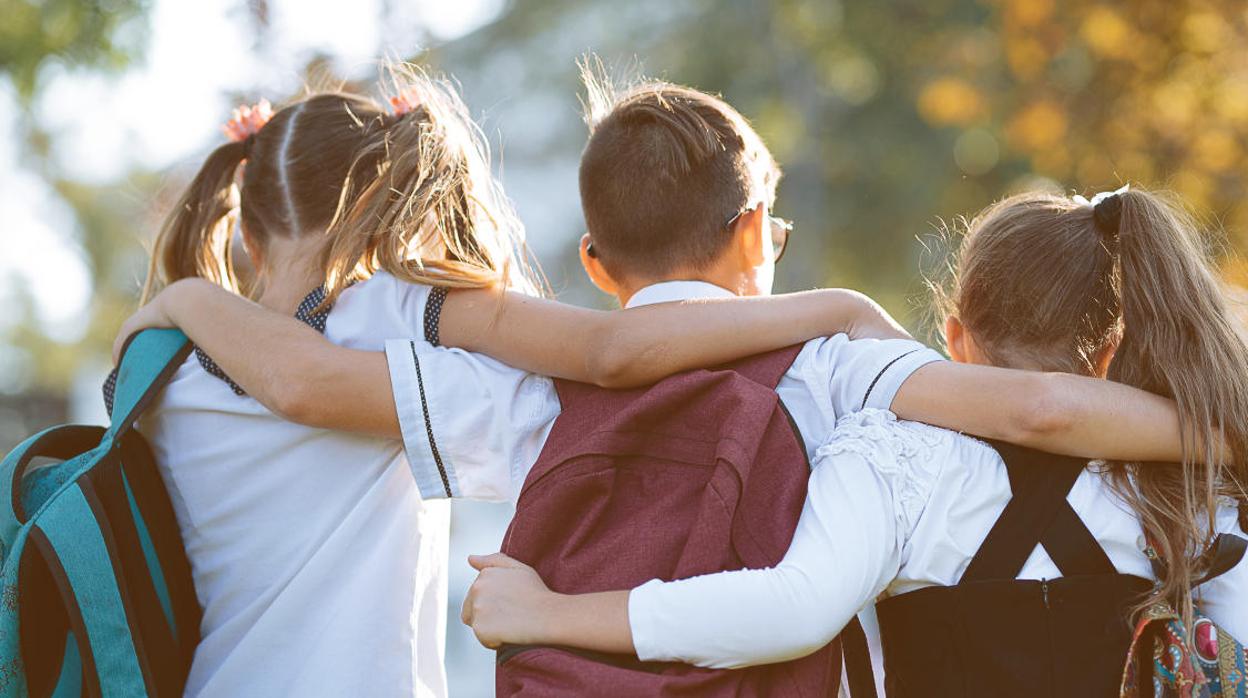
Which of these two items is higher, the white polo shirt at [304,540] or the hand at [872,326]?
the hand at [872,326]

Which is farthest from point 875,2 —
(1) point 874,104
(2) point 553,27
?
(2) point 553,27

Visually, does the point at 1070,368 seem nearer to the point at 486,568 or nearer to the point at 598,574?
the point at 598,574

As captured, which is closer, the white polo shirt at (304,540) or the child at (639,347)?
the child at (639,347)

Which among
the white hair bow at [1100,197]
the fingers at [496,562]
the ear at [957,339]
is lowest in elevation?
the fingers at [496,562]

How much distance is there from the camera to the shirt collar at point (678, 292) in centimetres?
230

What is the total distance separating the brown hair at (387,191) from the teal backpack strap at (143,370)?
303 mm

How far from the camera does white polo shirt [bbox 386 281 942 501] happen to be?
2172mm

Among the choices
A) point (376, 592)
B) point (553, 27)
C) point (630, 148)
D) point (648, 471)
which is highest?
point (553, 27)

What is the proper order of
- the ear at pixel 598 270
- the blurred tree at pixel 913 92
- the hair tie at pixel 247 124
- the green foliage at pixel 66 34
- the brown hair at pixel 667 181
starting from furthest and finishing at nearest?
the blurred tree at pixel 913 92, the green foliage at pixel 66 34, the hair tie at pixel 247 124, the ear at pixel 598 270, the brown hair at pixel 667 181

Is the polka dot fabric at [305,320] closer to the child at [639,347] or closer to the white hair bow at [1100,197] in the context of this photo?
the child at [639,347]

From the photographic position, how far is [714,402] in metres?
2.07

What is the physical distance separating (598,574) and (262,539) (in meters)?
0.73

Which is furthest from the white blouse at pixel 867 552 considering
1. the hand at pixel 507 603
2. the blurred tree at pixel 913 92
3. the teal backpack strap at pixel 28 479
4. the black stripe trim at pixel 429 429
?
the blurred tree at pixel 913 92

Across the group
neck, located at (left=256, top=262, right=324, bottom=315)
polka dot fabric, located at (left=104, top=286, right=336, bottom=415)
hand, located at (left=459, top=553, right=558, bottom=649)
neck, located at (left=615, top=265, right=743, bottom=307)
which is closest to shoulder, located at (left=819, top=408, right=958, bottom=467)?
neck, located at (left=615, top=265, right=743, bottom=307)
